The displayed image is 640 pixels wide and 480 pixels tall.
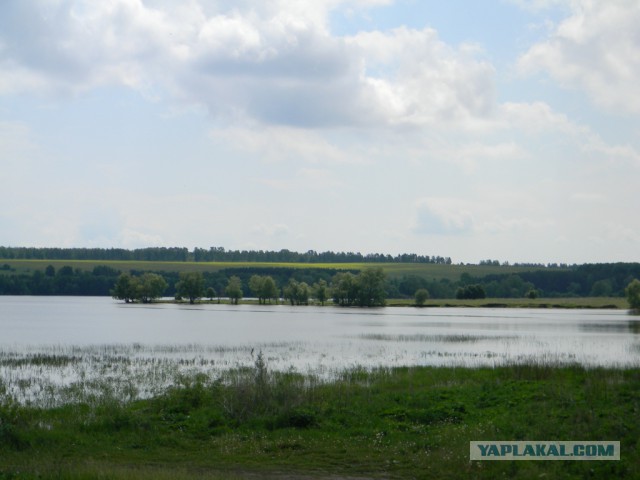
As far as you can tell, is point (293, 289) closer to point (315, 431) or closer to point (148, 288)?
point (148, 288)

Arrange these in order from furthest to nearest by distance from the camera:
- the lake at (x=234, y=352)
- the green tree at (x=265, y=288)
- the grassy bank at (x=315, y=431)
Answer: the green tree at (x=265, y=288) → the lake at (x=234, y=352) → the grassy bank at (x=315, y=431)

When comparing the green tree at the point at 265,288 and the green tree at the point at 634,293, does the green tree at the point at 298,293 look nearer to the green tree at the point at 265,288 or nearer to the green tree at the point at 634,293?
the green tree at the point at 265,288

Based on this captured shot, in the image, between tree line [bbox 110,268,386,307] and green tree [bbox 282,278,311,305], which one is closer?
tree line [bbox 110,268,386,307]

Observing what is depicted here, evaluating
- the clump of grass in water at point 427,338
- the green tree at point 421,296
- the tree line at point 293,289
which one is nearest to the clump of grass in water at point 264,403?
the clump of grass in water at point 427,338

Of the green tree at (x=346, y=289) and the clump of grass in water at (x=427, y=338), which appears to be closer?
the clump of grass in water at (x=427, y=338)

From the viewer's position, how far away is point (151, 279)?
166750mm

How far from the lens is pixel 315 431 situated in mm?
16328

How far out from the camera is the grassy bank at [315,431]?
42.7 ft

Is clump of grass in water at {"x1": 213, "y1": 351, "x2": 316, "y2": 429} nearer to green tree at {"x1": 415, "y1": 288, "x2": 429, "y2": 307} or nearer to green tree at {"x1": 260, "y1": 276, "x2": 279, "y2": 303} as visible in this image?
green tree at {"x1": 415, "y1": 288, "x2": 429, "y2": 307}

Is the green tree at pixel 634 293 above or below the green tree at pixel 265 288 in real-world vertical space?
above

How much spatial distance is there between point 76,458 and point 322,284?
5696 inches

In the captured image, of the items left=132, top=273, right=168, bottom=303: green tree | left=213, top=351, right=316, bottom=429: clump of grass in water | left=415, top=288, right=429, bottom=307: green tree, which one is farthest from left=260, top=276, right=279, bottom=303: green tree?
left=213, top=351, right=316, bottom=429: clump of grass in water

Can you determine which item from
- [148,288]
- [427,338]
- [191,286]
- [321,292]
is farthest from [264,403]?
[148,288]

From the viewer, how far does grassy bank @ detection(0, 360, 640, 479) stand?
13.0m
